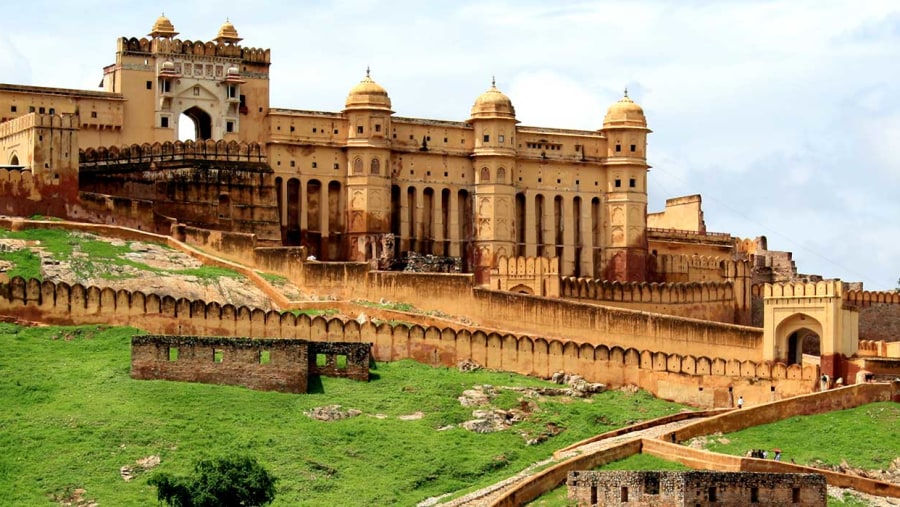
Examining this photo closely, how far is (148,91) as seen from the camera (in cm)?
7612

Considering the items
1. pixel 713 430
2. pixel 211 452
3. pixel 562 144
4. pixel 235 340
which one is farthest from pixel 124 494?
pixel 562 144

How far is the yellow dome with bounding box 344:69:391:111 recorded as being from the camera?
7725cm

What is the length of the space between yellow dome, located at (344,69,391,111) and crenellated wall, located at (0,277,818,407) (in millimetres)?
16983

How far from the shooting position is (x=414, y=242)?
258 ft

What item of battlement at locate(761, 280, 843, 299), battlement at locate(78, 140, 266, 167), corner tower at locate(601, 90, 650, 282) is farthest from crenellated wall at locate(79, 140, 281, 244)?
battlement at locate(761, 280, 843, 299)

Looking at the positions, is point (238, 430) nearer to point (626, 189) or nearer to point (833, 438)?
point (833, 438)

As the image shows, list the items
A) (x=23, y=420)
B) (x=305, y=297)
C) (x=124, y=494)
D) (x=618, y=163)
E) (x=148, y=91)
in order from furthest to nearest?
1. (x=618, y=163)
2. (x=148, y=91)
3. (x=305, y=297)
4. (x=23, y=420)
5. (x=124, y=494)

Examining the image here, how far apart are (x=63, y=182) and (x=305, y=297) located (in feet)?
28.0

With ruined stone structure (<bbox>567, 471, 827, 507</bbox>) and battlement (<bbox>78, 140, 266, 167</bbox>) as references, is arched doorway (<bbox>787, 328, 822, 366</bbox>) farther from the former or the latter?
battlement (<bbox>78, 140, 266, 167</bbox>)

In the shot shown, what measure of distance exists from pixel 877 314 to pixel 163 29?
26.6 meters

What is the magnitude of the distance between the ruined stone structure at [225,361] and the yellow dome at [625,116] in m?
27.4

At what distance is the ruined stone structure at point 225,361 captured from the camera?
184ft

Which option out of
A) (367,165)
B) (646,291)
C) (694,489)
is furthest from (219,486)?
(367,165)

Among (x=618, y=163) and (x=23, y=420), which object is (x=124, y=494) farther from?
(x=618, y=163)
